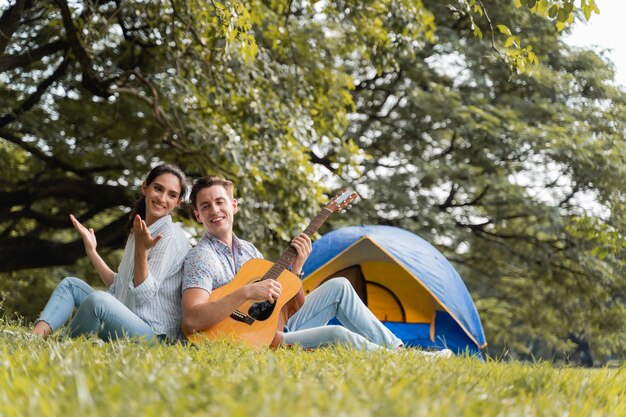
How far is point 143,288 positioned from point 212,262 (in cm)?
36

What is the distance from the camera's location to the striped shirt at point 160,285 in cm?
362

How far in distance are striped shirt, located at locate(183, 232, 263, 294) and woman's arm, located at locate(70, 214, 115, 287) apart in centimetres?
65

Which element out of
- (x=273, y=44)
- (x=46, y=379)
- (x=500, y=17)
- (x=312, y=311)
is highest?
(x=500, y=17)

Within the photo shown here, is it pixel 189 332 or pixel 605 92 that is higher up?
pixel 605 92

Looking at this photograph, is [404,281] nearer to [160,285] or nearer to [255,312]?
[255,312]

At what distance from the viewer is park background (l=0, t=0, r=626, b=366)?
740 cm

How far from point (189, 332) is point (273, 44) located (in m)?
5.34

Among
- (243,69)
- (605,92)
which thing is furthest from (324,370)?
(605,92)

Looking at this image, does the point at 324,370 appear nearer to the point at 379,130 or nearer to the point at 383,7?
the point at 383,7

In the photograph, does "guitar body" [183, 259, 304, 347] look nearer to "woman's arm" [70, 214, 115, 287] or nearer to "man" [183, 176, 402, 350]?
"man" [183, 176, 402, 350]

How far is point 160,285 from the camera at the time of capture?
3.74m

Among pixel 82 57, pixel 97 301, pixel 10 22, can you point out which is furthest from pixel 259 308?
pixel 10 22

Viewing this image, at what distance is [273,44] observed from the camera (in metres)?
8.27

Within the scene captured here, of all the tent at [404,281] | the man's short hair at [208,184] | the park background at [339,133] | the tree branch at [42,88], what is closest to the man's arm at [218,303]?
the man's short hair at [208,184]
